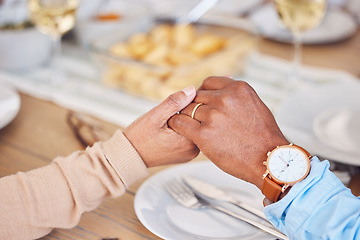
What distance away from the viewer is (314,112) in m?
0.98

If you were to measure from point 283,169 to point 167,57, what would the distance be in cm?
56

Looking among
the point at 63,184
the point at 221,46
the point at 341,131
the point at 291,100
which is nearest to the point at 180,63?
the point at 221,46

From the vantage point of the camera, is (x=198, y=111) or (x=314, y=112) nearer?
(x=198, y=111)

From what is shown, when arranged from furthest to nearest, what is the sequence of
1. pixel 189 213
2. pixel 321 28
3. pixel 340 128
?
pixel 321 28 → pixel 340 128 → pixel 189 213

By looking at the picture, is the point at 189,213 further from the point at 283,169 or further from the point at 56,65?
the point at 56,65

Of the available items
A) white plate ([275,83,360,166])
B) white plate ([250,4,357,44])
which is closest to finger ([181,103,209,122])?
white plate ([275,83,360,166])

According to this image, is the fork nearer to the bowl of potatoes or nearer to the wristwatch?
the wristwatch

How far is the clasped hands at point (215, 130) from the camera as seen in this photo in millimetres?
682

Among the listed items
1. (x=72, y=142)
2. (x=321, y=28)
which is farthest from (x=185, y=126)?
(x=321, y=28)

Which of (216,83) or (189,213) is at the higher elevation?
(216,83)

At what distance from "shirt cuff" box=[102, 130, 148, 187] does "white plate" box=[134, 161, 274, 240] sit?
0.10 ft

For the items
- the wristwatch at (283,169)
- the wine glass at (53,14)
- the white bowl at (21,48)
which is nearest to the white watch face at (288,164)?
the wristwatch at (283,169)

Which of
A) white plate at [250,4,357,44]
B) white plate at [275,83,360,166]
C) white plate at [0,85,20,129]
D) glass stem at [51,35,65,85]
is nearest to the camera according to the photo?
white plate at [275,83,360,166]

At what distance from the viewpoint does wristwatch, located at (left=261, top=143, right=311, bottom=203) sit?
632 millimetres
